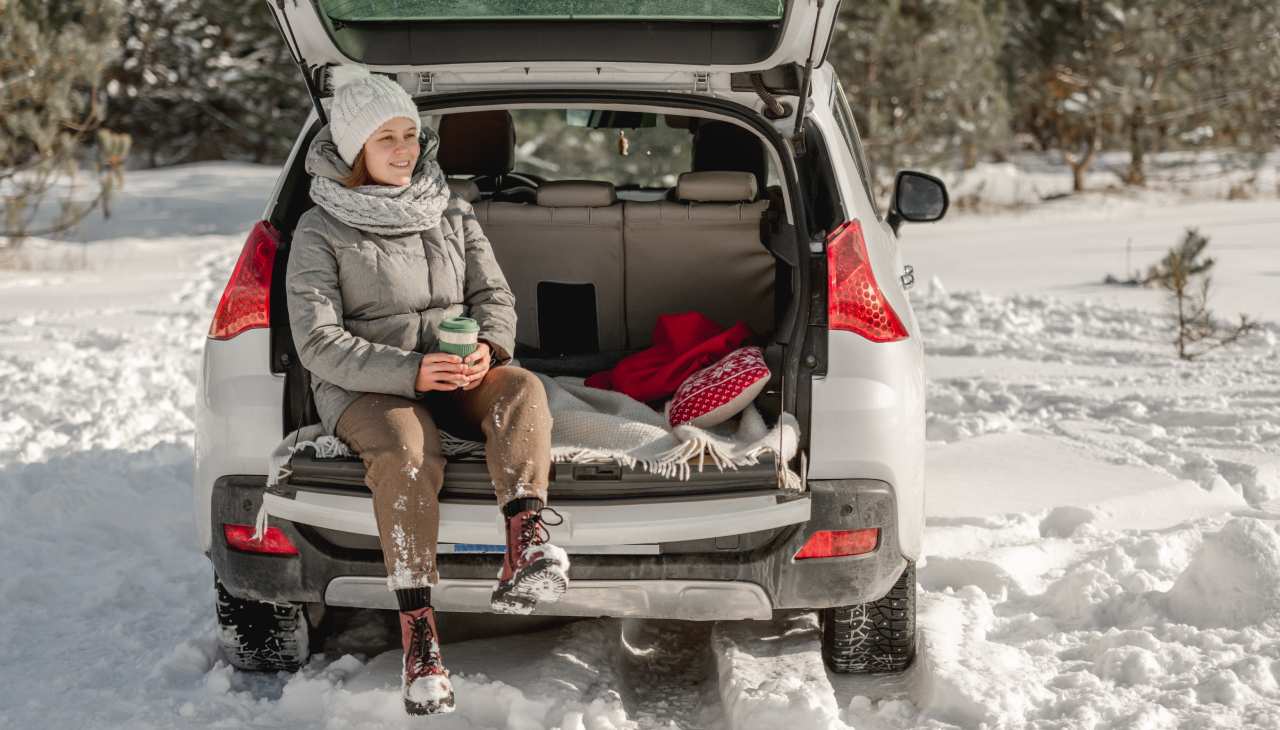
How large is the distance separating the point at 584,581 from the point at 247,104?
2048 centimetres

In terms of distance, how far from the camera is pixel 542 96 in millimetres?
3941

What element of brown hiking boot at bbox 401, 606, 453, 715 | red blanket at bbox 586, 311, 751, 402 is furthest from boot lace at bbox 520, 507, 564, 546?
red blanket at bbox 586, 311, 751, 402

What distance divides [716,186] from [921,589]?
1.47m

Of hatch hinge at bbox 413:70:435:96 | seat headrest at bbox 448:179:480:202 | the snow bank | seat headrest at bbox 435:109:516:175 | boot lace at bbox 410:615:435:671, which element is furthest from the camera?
seat headrest at bbox 435:109:516:175

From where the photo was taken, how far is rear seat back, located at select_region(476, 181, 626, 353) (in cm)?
474

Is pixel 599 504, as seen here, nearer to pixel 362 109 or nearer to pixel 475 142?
pixel 362 109

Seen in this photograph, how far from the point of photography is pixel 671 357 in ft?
14.5

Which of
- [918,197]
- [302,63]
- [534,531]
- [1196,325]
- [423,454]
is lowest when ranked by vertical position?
[1196,325]

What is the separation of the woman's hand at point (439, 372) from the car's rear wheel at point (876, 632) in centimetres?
114

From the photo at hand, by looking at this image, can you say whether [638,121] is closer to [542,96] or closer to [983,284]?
[542,96]

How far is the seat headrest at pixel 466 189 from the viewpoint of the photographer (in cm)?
457

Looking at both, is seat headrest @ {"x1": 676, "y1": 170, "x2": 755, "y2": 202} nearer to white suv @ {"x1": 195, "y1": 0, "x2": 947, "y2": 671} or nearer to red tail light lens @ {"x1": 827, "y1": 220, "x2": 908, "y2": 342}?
white suv @ {"x1": 195, "y1": 0, "x2": 947, "y2": 671}

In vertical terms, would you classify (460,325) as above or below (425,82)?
below

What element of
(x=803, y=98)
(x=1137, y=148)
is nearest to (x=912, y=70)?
(x=1137, y=148)
